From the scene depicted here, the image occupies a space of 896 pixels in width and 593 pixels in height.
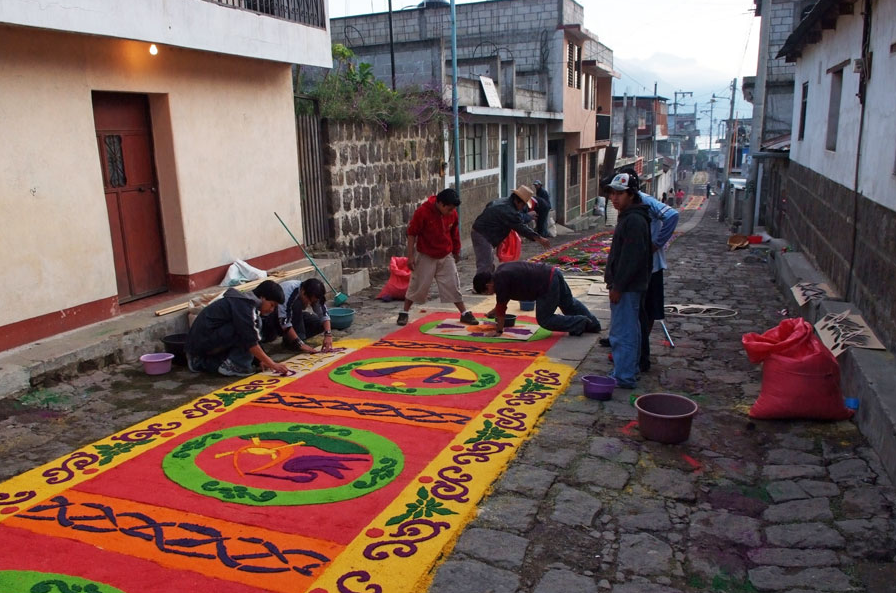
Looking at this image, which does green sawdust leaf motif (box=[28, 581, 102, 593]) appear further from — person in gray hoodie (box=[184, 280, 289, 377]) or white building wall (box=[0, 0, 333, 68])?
white building wall (box=[0, 0, 333, 68])

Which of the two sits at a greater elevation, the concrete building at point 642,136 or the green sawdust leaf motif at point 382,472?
the concrete building at point 642,136

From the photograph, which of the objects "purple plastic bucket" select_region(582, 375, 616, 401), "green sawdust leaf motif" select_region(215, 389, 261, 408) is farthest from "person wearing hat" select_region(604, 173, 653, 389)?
"green sawdust leaf motif" select_region(215, 389, 261, 408)

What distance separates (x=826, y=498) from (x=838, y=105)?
7.23 meters

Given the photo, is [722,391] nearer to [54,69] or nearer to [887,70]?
[887,70]

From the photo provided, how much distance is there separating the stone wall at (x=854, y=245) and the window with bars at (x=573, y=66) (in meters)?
13.5

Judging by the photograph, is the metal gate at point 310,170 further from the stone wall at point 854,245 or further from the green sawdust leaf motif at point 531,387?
the stone wall at point 854,245

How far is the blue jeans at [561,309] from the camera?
7.26 m

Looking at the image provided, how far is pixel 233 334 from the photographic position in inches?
247

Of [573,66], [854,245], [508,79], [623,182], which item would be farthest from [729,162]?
[623,182]

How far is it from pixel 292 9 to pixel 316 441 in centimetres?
683

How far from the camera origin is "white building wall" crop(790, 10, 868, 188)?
7.70m

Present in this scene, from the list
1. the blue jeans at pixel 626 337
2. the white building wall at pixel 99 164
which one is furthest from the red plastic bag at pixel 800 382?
the white building wall at pixel 99 164

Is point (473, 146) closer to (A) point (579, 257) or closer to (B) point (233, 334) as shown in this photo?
(A) point (579, 257)

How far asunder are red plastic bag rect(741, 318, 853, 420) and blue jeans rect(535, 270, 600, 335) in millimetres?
2419
